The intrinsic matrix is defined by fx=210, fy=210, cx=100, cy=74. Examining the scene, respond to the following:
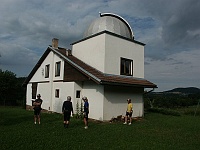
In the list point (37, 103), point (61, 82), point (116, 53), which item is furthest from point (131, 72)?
point (37, 103)

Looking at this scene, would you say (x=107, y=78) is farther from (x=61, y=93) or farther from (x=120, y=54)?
(x=61, y=93)

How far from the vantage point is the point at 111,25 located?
1745 centimetres

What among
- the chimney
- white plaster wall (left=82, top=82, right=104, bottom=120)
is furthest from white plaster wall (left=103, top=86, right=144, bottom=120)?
→ the chimney

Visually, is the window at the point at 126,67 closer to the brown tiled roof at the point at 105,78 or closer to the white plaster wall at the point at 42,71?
the brown tiled roof at the point at 105,78

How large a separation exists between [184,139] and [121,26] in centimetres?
1117

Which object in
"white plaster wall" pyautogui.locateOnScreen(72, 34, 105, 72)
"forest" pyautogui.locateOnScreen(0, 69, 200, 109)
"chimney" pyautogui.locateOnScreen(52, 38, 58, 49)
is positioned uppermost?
"chimney" pyautogui.locateOnScreen(52, 38, 58, 49)

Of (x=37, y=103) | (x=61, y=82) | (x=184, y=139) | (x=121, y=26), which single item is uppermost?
(x=121, y=26)

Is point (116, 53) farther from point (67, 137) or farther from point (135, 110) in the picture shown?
point (67, 137)

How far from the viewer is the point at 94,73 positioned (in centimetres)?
1466

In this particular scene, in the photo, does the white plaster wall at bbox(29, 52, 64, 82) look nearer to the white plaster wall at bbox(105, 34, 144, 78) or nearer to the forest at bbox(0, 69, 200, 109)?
the white plaster wall at bbox(105, 34, 144, 78)

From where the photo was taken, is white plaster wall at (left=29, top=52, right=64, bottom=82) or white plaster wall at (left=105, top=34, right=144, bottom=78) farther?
white plaster wall at (left=29, top=52, right=64, bottom=82)

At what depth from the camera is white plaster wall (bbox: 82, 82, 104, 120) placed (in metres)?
14.1

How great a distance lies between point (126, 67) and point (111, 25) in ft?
12.4

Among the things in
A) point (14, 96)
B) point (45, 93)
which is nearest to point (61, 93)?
point (45, 93)
